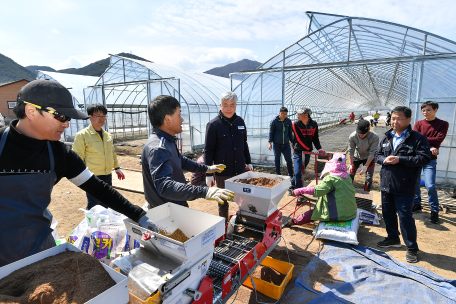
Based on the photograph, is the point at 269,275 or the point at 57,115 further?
the point at 269,275

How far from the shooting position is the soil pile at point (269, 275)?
3205 millimetres

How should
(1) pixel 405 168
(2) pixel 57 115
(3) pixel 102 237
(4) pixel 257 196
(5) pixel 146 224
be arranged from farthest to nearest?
1. (1) pixel 405 168
2. (4) pixel 257 196
3. (3) pixel 102 237
4. (5) pixel 146 224
5. (2) pixel 57 115

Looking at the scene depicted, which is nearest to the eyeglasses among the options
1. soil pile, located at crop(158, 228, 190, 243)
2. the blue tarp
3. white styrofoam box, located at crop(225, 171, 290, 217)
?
soil pile, located at crop(158, 228, 190, 243)

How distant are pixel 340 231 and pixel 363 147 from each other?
8.02 feet

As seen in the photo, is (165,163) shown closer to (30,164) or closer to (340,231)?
(30,164)

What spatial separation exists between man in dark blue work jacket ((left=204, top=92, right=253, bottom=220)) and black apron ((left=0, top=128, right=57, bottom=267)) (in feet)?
7.53

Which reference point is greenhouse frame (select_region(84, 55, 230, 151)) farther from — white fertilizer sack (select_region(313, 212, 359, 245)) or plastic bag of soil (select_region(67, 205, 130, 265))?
plastic bag of soil (select_region(67, 205, 130, 265))

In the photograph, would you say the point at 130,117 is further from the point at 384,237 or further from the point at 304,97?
the point at 384,237

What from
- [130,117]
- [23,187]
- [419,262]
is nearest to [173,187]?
[23,187]

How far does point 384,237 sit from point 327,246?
1.18 meters

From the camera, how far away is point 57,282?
45.4 inches

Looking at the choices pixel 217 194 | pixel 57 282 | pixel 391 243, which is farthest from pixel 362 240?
pixel 57 282

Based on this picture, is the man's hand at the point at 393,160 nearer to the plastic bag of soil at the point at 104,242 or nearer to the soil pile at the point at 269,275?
the soil pile at the point at 269,275

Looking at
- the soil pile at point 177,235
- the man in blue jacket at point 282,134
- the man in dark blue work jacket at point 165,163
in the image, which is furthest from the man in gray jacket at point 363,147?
the soil pile at point 177,235
